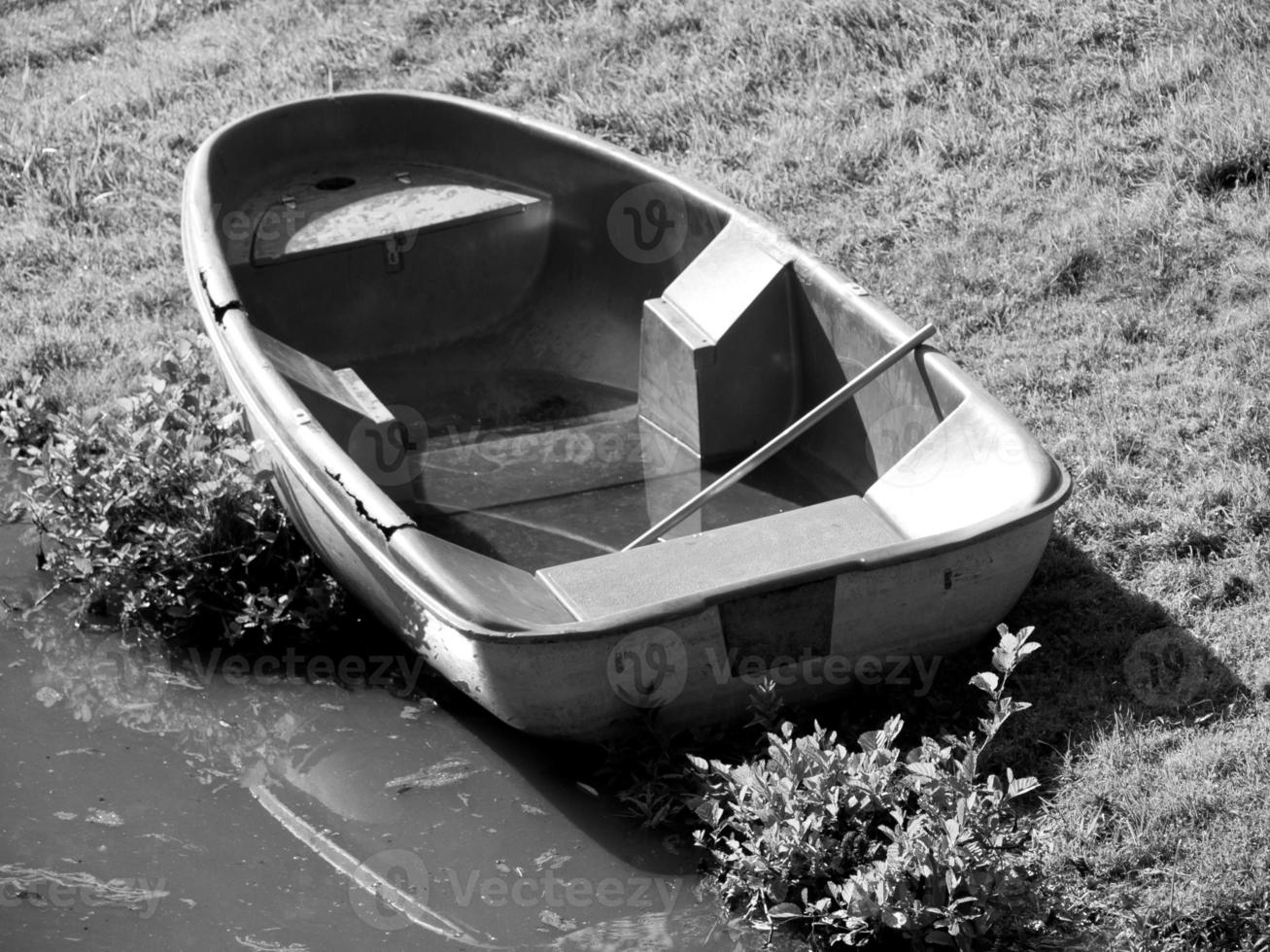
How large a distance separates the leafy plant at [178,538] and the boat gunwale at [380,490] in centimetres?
25

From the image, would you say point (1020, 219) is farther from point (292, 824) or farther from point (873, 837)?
point (292, 824)

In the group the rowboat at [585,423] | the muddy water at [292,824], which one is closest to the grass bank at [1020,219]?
the rowboat at [585,423]

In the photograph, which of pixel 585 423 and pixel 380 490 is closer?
pixel 380 490

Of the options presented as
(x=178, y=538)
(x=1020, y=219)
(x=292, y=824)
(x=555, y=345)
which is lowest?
(x=292, y=824)

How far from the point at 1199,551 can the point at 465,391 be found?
2631 mm

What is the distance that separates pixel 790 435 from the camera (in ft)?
15.2

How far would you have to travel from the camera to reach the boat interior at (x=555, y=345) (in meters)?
4.78

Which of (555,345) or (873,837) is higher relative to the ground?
(555,345)

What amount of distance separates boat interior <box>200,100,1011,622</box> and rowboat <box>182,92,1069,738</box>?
0.01 meters

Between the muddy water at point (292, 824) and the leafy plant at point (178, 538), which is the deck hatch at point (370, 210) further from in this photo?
the muddy water at point (292, 824)

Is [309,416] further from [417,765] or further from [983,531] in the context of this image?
[983,531]

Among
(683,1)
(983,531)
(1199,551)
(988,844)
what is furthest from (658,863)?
(683,1)

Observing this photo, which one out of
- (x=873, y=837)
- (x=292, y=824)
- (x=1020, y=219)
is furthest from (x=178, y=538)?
(x=1020, y=219)

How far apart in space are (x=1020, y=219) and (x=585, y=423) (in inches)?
78.5
